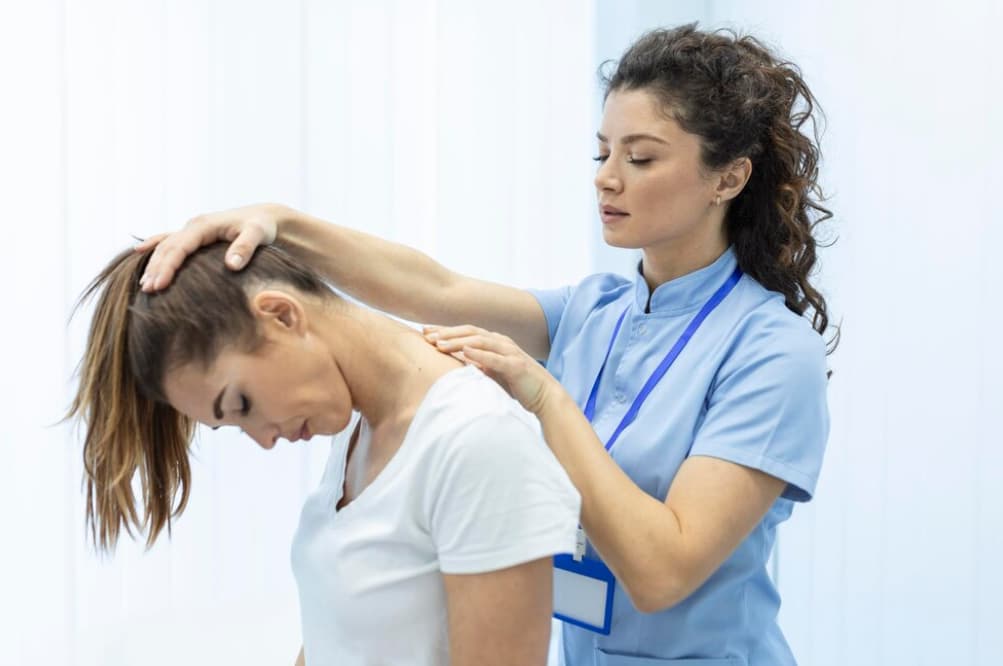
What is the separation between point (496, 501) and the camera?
3.61 feet

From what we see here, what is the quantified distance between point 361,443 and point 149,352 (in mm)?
282

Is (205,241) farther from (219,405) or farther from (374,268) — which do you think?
(374,268)

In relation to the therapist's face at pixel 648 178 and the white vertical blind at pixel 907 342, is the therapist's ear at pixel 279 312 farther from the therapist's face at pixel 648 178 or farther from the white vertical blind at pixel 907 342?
the white vertical blind at pixel 907 342

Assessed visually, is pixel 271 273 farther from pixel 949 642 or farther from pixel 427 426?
pixel 949 642

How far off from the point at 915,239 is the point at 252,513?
5.43ft

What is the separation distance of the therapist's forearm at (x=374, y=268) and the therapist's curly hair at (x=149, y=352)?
31 cm

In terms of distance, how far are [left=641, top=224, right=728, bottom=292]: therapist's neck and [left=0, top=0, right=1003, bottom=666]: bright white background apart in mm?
1057

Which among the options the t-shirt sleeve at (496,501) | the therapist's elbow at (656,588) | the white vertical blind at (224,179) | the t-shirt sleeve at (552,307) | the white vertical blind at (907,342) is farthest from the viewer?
the white vertical blind at (907,342)

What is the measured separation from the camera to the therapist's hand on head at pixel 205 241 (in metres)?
1.19

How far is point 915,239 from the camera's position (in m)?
2.52

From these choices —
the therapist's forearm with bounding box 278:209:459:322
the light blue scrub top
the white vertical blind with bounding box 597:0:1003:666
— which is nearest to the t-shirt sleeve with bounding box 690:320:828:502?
the light blue scrub top

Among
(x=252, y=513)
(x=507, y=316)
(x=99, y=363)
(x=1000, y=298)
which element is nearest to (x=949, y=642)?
(x=1000, y=298)

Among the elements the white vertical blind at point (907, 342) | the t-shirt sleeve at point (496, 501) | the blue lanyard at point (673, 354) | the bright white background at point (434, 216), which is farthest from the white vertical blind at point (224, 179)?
the t-shirt sleeve at point (496, 501)

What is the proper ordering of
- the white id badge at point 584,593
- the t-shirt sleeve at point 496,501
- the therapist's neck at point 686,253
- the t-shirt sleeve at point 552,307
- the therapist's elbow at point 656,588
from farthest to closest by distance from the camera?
the t-shirt sleeve at point 552,307 → the therapist's neck at point 686,253 → the white id badge at point 584,593 → the therapist's elbow at point 656,588 → the t-shirt sleeve at point 496,501
